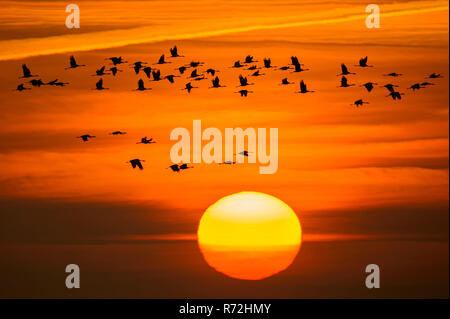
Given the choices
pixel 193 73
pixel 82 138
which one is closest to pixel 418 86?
pixel 193 73
